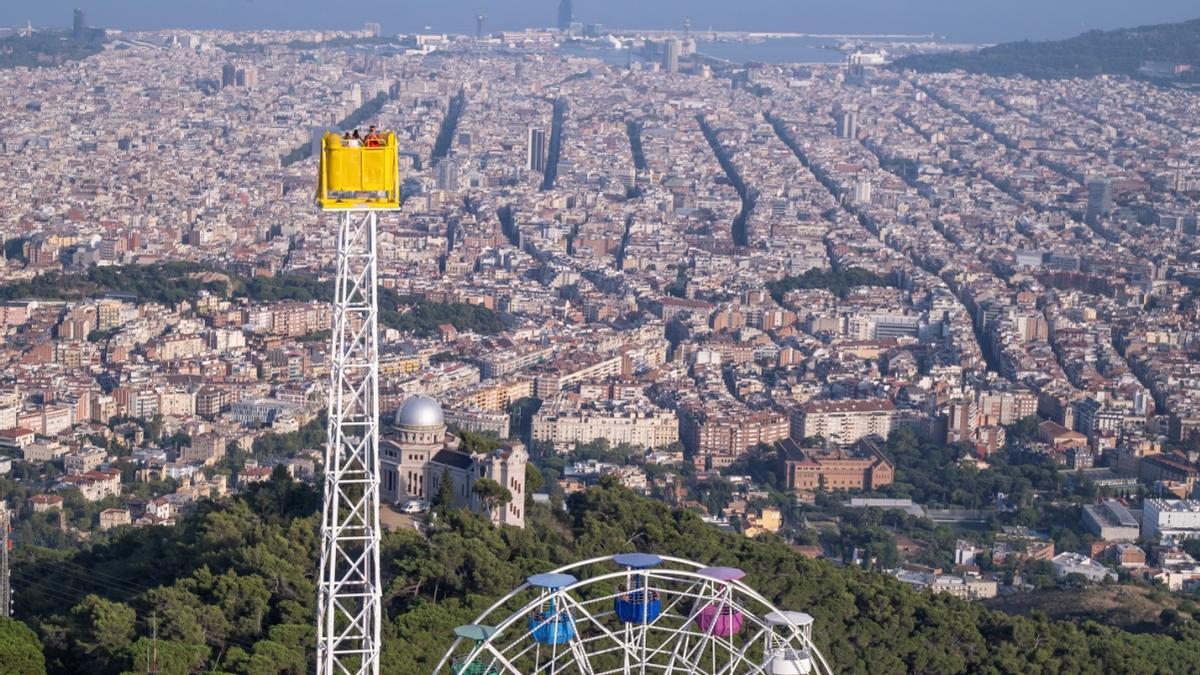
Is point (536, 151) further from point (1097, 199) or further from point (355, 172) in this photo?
point (355, 172)

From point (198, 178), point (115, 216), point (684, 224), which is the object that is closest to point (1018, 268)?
point (684, 224)

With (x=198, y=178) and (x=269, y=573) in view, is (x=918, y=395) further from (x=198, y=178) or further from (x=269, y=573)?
(x=198, y=178)

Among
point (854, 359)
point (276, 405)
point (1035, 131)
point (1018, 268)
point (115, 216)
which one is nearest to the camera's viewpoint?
point (276, 405)

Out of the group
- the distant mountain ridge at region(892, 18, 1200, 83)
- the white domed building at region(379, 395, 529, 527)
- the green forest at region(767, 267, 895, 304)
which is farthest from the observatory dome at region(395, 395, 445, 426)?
the distant mountain ridge at region(892, 18, 1200, 83)

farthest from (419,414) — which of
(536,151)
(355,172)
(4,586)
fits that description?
(536,151)

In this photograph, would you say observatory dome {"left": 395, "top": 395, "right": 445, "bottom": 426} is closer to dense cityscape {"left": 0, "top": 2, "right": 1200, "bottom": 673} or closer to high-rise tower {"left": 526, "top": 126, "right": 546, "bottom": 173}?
dense cityscape {"left": 0, "top": 2, "right": 1200, "bottom": 673}
